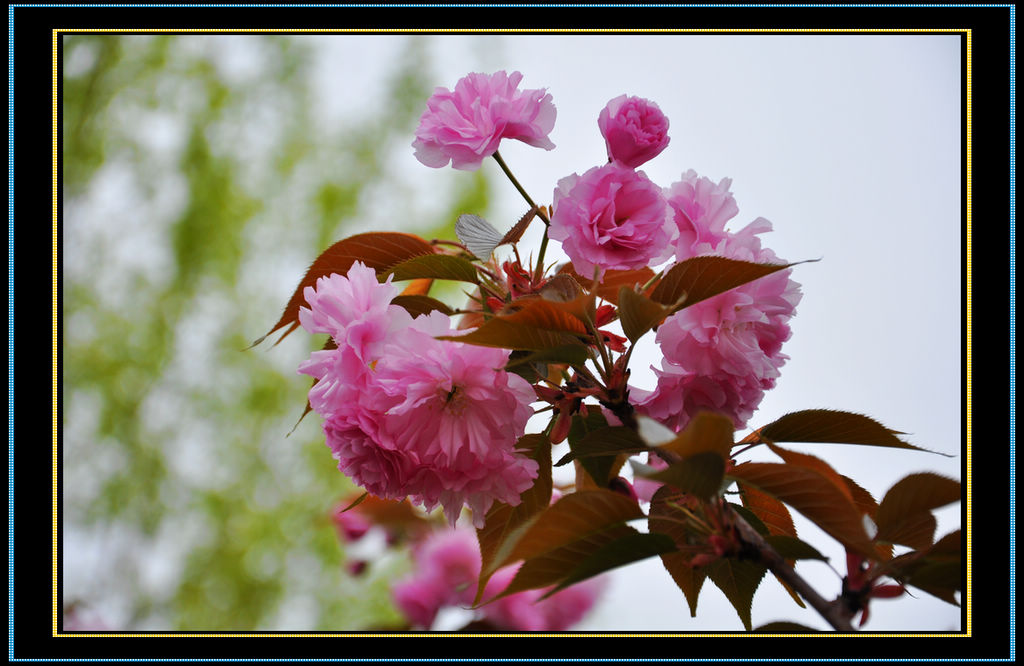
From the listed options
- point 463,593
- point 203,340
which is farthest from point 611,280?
point 203,340

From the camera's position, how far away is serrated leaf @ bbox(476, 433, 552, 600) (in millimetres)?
407

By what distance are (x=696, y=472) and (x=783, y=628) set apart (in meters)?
0.09

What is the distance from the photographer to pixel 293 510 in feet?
11.0

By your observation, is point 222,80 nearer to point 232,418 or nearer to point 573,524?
point 232,418

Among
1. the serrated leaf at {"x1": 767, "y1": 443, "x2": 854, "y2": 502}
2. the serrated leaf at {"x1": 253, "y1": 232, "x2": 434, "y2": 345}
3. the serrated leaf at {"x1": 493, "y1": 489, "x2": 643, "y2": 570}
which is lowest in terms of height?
the serrated leaf at {"x1": 493, "y1": 489, "x2": 643, "y2": 570}

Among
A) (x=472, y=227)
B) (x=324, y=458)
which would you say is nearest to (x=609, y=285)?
(x=472, y=227)

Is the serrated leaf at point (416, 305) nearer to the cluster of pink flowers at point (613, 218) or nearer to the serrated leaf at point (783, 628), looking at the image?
the cluster of pink flowers at point (613, 218)

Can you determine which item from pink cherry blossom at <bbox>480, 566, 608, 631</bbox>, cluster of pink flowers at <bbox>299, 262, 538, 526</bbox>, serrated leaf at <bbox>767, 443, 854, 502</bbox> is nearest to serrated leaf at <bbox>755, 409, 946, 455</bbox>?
serrated leaf at <bbox>767, 443, 854, 502</bbox>

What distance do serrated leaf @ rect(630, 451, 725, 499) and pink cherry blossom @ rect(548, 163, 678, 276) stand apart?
0.39ft

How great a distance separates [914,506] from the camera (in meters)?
0.32

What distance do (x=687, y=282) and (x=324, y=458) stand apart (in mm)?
3180

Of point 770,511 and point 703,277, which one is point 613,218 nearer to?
point 703,277

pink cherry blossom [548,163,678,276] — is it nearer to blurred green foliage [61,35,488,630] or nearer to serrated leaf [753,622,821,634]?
serrated leaf [753,622,821,634]

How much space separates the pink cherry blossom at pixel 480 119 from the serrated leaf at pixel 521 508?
0.15 metres
